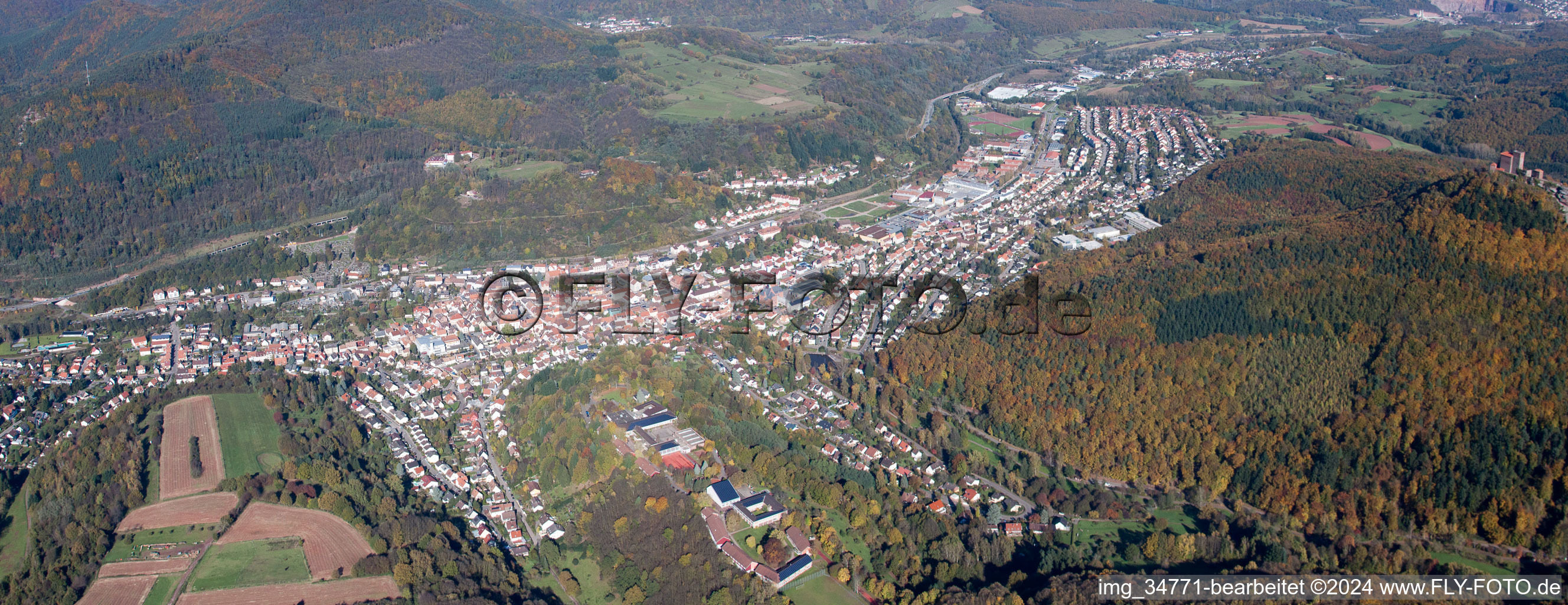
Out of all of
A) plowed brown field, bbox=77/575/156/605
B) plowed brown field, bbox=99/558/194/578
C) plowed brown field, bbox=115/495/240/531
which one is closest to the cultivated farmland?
plowed brown field, bbox=115/495/240/531

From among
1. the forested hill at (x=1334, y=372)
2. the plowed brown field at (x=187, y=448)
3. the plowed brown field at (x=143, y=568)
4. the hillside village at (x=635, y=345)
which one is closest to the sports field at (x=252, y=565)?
the plowed brown field at (x=143, y=568)

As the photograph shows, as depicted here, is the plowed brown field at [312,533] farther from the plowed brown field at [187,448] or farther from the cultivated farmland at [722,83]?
the cultivated farmland at [722,83]

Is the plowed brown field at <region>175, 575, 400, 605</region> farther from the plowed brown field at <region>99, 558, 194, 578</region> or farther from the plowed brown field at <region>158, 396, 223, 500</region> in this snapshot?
the plowed brown field at <region>158, 396, 223, 500</region>

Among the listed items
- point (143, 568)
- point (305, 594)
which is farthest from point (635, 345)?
point (143, 568)

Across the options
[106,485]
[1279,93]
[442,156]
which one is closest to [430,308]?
[106,485]

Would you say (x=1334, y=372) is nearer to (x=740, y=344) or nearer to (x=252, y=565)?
(x=740, y=344)
